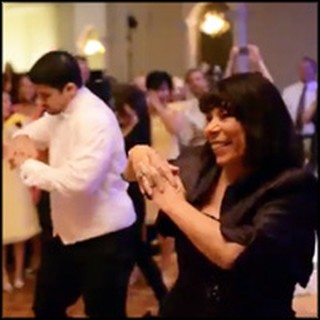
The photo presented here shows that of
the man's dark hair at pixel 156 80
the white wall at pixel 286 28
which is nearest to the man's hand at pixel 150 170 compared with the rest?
the man's dark hair at pixel 156 80

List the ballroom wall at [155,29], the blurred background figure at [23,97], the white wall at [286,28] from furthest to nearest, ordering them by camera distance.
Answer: the white wall at [286,28]
the ballroom wall at [155,29]
the blurred background figure at [23,97]

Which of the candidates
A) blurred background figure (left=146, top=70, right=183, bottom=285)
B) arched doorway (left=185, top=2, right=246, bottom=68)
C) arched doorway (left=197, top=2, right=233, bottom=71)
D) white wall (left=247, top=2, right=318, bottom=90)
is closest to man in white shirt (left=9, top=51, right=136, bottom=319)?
blurred background figure (left=146, top=70, right=183, bottom=285)

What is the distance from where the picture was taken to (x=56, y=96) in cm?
237

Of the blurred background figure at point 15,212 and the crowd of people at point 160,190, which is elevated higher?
the crowd of people at point 160,190

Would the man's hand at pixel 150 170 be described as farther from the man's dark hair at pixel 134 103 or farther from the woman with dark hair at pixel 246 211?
the man's dark hair at pixel 134 103

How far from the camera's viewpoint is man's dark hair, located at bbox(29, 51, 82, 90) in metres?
2.16

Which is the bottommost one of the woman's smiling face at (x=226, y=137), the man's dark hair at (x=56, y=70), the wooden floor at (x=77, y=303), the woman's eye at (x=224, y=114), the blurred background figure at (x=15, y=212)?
the wooden floor at (x=77, y=303)

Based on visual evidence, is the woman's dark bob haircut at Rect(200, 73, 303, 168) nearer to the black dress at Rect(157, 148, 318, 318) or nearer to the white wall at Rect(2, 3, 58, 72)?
the black dress at Rect(157, 148, 318, 318)

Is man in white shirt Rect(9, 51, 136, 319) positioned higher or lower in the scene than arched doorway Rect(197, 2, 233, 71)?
lower

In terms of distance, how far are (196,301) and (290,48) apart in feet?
24.5

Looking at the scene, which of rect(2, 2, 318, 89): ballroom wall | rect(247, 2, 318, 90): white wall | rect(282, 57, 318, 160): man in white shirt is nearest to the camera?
rect(282, 57, 318, 160): man in white shirt

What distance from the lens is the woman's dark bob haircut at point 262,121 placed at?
1.43m

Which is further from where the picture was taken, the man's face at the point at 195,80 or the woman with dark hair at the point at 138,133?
the man's face at the point at 195,80

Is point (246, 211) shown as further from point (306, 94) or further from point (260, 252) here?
point (306, 94)
